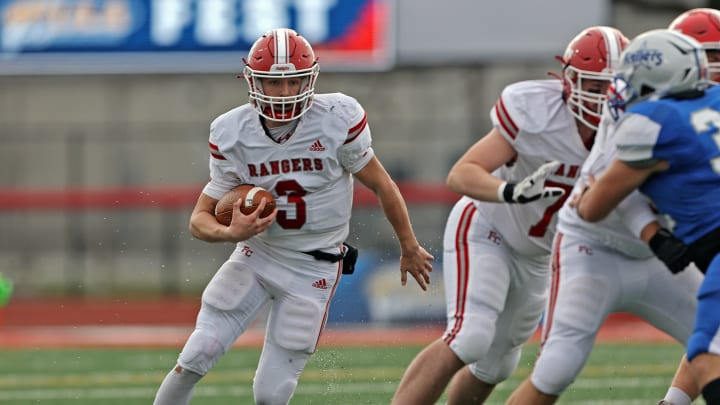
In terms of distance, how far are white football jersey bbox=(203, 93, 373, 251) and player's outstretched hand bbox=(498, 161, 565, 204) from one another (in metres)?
0.66

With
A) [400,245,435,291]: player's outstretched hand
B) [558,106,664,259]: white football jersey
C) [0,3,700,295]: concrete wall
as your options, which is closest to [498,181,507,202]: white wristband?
[558,106,664,259]: white football jersey

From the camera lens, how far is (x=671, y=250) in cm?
429

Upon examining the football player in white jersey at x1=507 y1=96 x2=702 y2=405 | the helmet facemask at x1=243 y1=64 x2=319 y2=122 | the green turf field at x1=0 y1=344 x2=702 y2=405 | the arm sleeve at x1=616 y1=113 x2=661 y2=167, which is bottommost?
the green turf field at x1=0 y1=344 x2=702 y2=405

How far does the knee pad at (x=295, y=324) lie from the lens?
16.7ft

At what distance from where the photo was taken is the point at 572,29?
55.1 ft

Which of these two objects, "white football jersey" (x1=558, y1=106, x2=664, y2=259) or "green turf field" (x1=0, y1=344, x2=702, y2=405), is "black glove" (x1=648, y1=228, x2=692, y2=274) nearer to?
"white football jersey" (x1=558, y1=106, x2=664, y2=259)

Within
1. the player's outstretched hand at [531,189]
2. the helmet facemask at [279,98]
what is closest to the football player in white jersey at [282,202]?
the helmet facemask at [279,98]

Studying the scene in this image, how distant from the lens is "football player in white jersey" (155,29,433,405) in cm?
502

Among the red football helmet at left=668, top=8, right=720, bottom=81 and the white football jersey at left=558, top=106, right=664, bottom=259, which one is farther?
the red football helmet at left=668, top=8, right=720, bottom=81

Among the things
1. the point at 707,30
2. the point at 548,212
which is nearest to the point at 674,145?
the point at 548,212

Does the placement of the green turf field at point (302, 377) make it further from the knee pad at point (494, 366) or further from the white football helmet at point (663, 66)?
the white football helmet at point (663, 66)

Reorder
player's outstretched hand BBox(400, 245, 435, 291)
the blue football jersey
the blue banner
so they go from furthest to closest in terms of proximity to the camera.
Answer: the blue banner, player's outstretched hand BBox(400, 245, 435, 291), the blue football jersey

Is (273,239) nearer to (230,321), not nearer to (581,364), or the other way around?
(230,321)

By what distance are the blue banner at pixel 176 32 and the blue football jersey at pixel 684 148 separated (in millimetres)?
12077
